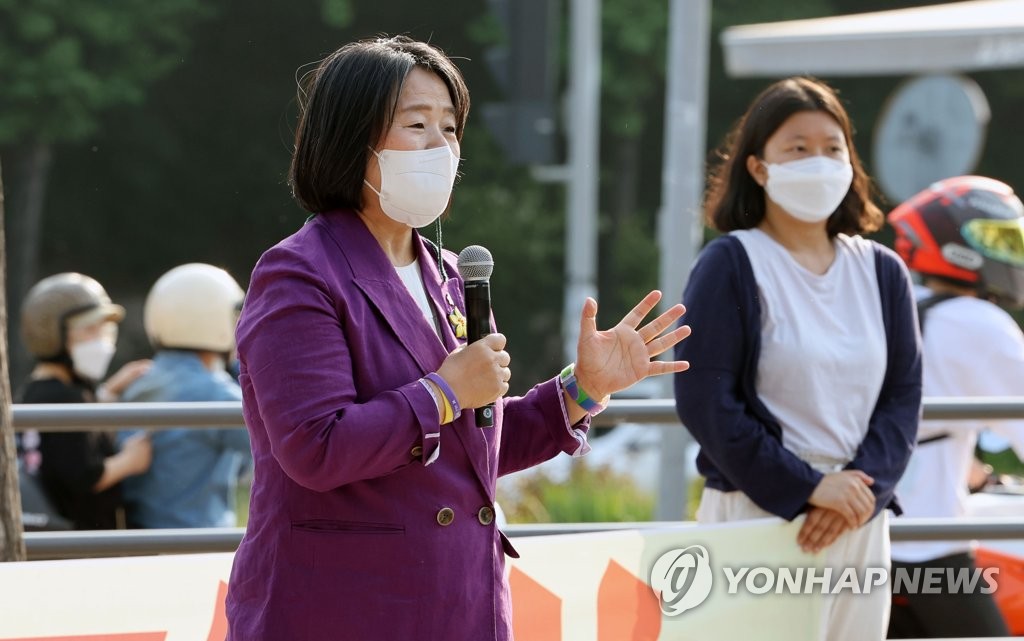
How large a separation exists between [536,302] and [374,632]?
2160 centimetres

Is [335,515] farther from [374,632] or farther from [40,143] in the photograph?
[40,143]

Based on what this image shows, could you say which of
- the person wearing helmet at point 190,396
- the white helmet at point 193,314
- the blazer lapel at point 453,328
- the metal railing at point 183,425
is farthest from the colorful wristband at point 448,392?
the white helmet at point 193,314

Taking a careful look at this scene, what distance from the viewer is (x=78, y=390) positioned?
6.31 meters

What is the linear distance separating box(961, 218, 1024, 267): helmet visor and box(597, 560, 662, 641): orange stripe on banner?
1.81 m

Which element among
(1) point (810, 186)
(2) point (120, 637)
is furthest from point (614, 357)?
(2) point (120, 637)

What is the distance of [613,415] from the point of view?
498 centimetres

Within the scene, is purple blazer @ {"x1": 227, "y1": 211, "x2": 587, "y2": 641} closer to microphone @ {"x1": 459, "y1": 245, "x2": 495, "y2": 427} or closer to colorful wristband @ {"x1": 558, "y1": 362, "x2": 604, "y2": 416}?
microphone @ {"x1": 459, "y1": 245, "x2": 495, "y2": 427}

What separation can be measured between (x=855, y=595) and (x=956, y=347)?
123 centimetres

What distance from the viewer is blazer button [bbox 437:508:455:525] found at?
269 cm

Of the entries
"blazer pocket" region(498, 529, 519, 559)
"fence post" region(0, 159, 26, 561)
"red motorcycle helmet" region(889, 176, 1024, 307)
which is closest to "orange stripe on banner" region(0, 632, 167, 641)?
"fence post" region(0, 159, 26, 561)

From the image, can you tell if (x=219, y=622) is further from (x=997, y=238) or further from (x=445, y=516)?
(x=997, y=238)

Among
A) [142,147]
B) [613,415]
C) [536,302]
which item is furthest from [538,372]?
[613,415]

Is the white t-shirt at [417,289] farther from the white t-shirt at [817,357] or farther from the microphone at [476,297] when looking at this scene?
the white t-shirt at [817,357]

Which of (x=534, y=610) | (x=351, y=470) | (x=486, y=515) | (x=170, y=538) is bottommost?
(x=170, y=538)
